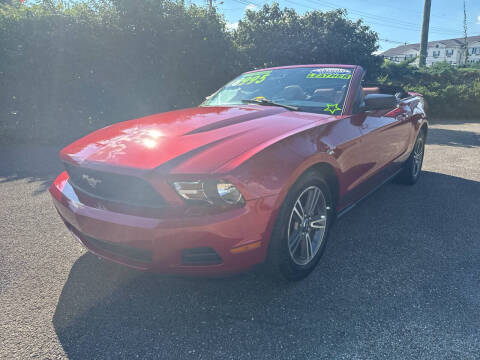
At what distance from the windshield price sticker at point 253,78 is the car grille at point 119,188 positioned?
206cm

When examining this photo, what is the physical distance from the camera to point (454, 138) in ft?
28.7

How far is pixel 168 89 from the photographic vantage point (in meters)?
8.99

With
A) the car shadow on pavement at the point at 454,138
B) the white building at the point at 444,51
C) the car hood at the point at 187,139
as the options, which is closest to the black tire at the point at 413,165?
the car hood at the point at 187,139

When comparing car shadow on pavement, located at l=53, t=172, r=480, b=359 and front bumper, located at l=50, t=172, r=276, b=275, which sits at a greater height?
front bumper, located at l=50, t=172, r=276, b=275

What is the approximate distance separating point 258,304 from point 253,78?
2.45 meters

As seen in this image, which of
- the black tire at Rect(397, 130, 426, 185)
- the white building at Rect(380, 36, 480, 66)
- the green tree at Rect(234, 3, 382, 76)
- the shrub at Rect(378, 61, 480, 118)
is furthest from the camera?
the white building at Rect(380, 36, 480, 66)

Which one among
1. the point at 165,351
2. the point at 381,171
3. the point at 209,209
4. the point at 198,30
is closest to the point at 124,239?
the point at 209,209

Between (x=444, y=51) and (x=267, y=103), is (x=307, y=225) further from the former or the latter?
(x=444, y=51)

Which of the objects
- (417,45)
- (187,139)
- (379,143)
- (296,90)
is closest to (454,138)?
(379,143)

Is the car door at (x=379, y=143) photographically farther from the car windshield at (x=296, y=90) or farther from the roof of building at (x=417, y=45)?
the roof of building at (x=417, y=45)

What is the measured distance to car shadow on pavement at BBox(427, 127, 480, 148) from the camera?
796cm

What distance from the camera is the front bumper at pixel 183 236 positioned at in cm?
178

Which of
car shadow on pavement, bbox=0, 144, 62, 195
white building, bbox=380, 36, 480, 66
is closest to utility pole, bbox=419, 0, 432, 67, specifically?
car shadow on pavement, bbox=0, 144, 62, 195

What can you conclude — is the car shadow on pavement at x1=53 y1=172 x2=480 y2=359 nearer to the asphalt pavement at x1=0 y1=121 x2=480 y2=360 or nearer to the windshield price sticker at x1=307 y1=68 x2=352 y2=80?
the asphalt pavement at x1=0 y1=121 x2=480 y2=360
